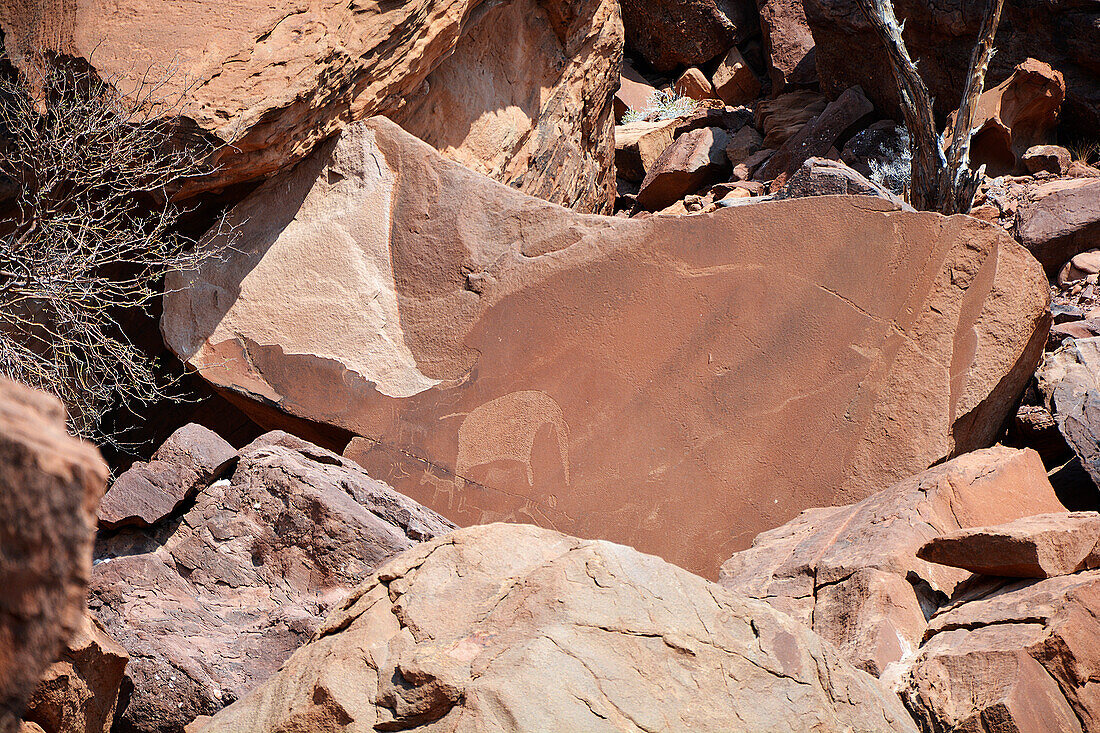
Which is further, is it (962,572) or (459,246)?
(459,246)

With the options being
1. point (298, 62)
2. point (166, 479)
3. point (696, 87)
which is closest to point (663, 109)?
point (696, 87)

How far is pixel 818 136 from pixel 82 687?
7.05 meters

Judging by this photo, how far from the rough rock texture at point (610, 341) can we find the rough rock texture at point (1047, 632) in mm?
1166

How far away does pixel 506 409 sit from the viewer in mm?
3936

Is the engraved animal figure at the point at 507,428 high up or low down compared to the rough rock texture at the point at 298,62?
down

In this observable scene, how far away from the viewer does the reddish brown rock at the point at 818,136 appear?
7.52 meters

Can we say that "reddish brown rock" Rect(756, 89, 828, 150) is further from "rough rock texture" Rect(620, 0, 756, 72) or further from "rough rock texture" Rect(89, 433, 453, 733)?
"rough rock texture" Rect(89, 433, 453, 733)

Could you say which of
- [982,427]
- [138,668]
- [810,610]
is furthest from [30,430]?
[982,427]

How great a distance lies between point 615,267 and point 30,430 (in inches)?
132

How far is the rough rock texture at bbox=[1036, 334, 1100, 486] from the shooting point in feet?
11.3

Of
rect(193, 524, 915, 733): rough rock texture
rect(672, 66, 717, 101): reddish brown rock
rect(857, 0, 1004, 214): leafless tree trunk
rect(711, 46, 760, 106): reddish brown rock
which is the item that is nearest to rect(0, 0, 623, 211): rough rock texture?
rect(193, 524, 915, 733): rough rock texture

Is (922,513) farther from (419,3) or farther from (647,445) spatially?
(419,3)

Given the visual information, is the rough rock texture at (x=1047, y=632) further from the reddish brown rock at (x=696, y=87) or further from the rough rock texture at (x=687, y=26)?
the rough rock texture at (x=687, y=26)

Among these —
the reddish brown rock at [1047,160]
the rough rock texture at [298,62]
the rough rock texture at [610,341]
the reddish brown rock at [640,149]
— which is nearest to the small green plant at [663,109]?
the reddish brown rock at [640,149]
